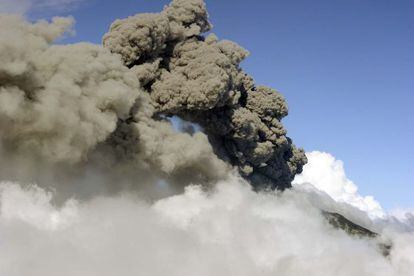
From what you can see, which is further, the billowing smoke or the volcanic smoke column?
the volcanic smoke column

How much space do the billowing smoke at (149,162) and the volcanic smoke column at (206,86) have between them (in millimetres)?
139

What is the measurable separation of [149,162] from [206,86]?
8.31 m

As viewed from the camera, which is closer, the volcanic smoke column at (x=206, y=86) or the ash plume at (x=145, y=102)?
the ash plume at (x=145, y=102)

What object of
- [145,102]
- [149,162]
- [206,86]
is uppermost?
[206,86]

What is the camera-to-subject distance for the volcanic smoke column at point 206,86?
55.4m

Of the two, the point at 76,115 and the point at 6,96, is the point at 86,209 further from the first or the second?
the point at 6,96

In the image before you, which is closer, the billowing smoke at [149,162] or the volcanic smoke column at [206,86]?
the billowing smoke at [149,162]

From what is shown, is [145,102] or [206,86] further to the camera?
[206,86]

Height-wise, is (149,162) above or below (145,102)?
below

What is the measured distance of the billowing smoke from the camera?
39.2 meters

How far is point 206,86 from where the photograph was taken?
181 feet

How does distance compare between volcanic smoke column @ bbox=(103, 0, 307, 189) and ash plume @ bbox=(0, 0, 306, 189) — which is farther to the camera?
volcanic smoke column @ bbox=(103, 0, 307, 189)

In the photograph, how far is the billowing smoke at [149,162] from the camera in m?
39.2

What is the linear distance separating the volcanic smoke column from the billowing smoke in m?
0.14
